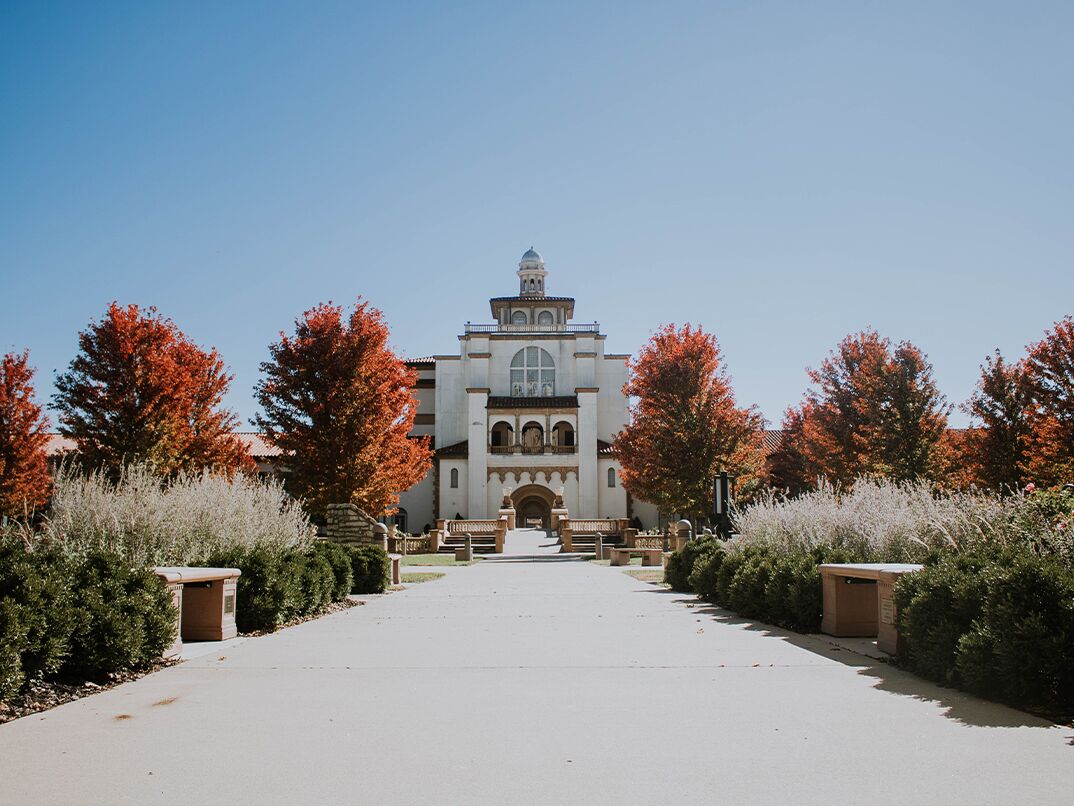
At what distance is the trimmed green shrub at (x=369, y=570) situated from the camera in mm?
18609

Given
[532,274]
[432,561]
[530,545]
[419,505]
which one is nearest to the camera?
[432,561]

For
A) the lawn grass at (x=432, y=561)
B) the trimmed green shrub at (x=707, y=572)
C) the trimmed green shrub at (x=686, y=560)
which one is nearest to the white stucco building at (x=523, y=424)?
the lawn grass at (x=432, y=561)

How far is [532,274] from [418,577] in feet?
169

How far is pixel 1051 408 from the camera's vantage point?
29234 millimetres

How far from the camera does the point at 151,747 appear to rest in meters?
5.53

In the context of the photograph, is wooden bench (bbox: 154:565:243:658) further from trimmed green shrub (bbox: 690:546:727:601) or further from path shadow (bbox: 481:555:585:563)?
path shadow (bbox: 481:555:585:563)

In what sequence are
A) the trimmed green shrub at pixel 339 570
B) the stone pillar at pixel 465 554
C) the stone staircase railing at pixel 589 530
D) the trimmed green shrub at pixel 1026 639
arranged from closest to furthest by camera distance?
1. the trimmed green shrub at pixel 1026 639
2. the trimmed green shrub at pixel 339 570
3. the stone pillar at pixel 465 554
4. the stone staircase railing at pixel 589 530

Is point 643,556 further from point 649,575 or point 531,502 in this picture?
point 531,502

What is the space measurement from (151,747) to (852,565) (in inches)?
311

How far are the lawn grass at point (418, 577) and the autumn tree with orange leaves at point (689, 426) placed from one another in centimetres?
1120

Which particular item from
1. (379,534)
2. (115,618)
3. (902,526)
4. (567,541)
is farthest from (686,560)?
(567,541)

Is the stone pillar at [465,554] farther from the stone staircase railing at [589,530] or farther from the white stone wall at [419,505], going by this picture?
the white stone wall at [419,505]

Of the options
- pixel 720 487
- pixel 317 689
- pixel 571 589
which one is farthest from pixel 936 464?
pixel 317 689

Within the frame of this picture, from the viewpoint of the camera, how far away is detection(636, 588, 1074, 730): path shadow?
6121mm
